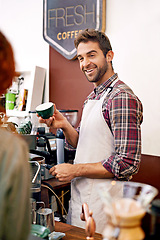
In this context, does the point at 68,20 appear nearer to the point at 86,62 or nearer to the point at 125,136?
the point at 86,62

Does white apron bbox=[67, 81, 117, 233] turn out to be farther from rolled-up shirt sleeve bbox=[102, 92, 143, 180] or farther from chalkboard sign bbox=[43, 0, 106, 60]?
chalkboard sign bbox=[43, 0, 106, 60]

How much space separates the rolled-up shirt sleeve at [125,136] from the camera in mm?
1406

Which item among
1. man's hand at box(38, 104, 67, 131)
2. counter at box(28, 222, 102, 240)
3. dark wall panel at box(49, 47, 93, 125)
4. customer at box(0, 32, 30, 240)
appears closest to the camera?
customer at box(0, 32, 30, 240)

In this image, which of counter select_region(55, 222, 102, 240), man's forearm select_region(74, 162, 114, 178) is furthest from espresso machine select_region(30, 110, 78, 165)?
counter select_region(55, 222, 102, 240)

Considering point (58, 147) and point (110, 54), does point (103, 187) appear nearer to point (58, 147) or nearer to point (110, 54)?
point (110, 54)

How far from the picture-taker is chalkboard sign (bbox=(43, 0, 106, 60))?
2.60 m

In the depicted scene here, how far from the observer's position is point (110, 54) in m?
1.71

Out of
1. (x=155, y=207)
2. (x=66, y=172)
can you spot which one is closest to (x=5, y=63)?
(x=155, y=207)

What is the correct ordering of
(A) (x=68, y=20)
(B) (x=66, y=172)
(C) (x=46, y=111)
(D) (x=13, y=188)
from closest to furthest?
1. (D) (x=13, y=188)
2. (B) (x=66, y=172)
3. (C) (x=46, y=111)
4. (A) (x=68, y=20)

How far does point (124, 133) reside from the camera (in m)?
1.42

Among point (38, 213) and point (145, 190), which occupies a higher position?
point (145, 190)

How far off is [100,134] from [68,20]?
166 centimetres

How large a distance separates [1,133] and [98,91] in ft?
3.85

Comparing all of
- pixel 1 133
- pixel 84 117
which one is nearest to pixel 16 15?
pixel 84 117
